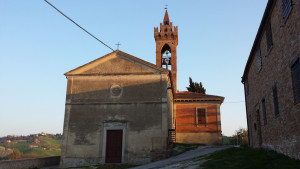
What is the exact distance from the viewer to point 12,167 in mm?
15391

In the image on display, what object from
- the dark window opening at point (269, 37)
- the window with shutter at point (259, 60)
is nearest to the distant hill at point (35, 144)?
the window with shutter at point (259, 60)

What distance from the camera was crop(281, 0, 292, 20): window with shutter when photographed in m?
7.71

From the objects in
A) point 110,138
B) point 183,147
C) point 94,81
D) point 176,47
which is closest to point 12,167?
point 110,138

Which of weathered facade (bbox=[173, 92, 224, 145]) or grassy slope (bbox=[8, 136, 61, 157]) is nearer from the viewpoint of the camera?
weathered facade (bbox=[173, 92, 224, 145])

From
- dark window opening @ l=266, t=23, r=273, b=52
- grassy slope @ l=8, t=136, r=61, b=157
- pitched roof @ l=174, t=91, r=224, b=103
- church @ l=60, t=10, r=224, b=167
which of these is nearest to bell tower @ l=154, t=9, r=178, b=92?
pitched roof @ l=174, t=91, r=224, b=103

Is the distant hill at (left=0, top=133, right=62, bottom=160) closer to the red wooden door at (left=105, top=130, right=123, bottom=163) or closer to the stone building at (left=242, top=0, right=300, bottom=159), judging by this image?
the red wooden door at (left=105, top=130, right=123, bottom=163)

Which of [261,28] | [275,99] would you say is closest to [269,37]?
[261,28]

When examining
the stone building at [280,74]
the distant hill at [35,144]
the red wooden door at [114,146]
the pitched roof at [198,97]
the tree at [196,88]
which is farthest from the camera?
the distant hill at [35,144]

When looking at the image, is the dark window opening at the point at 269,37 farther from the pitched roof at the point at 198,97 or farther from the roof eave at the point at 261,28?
the pitched roof at the point at 198,97

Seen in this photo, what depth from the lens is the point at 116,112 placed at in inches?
721

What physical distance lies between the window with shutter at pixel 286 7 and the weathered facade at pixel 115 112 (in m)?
10.8

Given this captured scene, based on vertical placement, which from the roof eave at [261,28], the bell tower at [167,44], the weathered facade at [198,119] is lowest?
the weathered facade at [198,119]

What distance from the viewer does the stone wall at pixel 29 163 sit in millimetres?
15055

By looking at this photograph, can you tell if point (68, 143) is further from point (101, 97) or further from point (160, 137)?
point (160, 137)
